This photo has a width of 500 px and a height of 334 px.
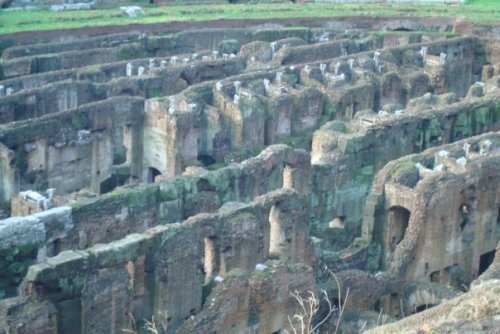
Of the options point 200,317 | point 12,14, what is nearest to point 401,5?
point 12,14

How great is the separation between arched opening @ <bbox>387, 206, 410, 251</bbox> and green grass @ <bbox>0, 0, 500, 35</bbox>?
841 inches

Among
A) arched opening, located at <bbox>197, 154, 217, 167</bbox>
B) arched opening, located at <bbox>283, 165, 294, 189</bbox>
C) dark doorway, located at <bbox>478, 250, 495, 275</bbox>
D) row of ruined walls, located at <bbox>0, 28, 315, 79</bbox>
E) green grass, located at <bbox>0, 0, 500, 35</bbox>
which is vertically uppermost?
green grass, located at <bbox>0, 0, 500, 35</bbox>

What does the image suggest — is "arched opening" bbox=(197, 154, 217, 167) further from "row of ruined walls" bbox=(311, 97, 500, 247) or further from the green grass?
the green grass

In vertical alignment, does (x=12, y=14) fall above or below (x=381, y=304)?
above

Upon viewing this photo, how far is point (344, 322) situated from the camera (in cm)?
2416

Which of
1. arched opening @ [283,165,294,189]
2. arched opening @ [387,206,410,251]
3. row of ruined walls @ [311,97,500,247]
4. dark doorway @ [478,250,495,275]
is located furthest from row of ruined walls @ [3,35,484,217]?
dark doorway @ [478,250,495,275]

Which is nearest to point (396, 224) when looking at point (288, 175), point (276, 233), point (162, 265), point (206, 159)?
point (288, 175)

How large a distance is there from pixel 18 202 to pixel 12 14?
2354 centimetres

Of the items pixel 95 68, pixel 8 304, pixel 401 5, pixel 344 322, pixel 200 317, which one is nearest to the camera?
pixel 8 304

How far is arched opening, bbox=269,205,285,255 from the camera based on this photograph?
26172 mm

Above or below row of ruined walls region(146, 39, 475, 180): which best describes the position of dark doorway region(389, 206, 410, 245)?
below

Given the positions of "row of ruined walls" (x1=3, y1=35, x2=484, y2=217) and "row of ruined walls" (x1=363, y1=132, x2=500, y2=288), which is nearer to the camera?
"row of ruined walls" (x1=363, y1=132, x2=500, y2=288)

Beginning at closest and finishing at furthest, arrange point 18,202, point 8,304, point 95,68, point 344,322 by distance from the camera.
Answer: point 8,304 < point 344,322 < point 18,202 < point 95,68

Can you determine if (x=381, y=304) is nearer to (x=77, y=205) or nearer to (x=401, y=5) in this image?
(x=77, y=205)
